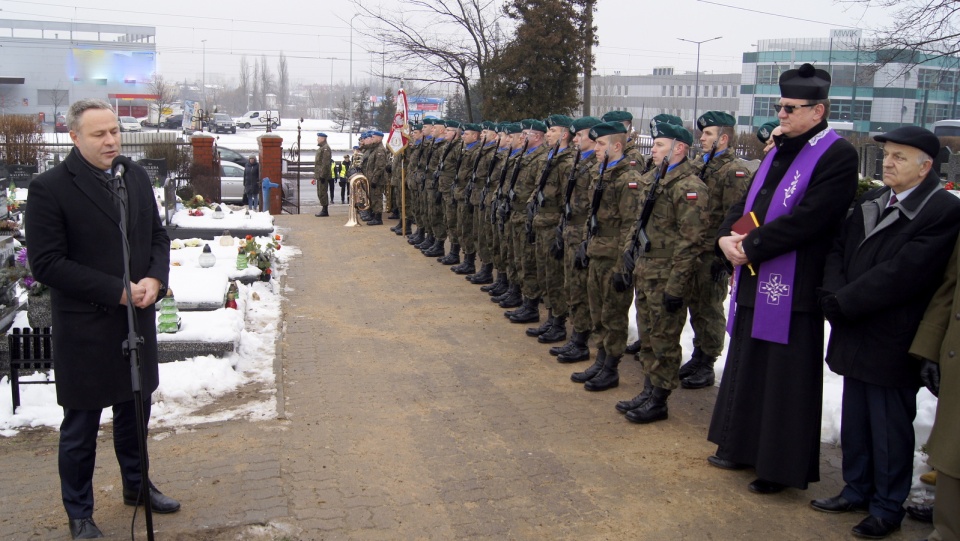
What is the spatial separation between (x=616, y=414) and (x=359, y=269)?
6.96 meters

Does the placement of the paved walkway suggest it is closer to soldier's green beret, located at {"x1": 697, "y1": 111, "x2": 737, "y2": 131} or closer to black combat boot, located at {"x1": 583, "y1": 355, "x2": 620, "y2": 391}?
black combat boot, located at {"x1": 583, "y1": 355, "x2": 620, "y2": 391}

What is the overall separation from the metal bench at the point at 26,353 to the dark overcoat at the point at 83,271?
7.18 feet

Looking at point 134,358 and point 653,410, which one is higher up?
point 134,358

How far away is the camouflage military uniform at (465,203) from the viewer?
11.9 meters

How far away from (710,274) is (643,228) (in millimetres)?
1046

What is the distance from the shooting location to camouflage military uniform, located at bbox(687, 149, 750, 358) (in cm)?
705

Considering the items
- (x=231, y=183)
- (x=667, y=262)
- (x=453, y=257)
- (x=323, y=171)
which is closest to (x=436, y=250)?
(x=453, y=257)

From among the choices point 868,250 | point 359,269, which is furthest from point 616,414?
point 359,269

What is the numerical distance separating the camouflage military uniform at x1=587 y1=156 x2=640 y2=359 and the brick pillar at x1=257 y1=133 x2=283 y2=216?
14.1m

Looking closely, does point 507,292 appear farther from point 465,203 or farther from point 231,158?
point 231,158

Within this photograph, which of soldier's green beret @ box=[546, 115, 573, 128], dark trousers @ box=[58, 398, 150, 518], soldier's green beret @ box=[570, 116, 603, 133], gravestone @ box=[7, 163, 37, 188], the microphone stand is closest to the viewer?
the microphone stand

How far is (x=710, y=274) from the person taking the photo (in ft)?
22.7

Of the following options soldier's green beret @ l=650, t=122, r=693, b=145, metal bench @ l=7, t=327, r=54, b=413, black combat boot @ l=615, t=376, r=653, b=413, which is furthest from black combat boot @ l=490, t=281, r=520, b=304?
metal bench @ l=7, t=327, r=54, b=413

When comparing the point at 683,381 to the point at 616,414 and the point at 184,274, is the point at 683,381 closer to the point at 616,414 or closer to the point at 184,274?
the point at 616,414
